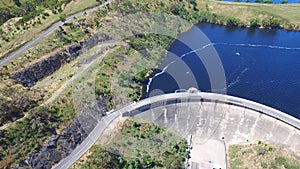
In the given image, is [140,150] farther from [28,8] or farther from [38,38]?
[28,8]

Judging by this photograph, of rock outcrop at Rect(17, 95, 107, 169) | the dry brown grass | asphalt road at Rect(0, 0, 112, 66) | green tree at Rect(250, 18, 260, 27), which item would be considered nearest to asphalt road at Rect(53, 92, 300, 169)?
rock outcrop at Rect(17, 95, 107, 169)

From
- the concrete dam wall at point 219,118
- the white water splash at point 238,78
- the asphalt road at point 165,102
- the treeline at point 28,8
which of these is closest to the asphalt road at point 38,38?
the treeline at point 28,8

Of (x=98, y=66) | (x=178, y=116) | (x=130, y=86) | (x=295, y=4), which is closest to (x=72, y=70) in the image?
(x=98, y=66)

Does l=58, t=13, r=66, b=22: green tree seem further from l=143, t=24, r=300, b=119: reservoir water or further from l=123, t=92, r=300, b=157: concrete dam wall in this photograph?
A: l=123, t=92, r=300, b=157: concrete dam wall

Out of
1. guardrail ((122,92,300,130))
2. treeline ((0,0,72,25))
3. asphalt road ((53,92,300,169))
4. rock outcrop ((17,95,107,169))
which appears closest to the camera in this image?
rock outcrop ((17,95,107,169))

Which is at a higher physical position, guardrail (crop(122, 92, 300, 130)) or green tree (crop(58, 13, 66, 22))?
green tree (crop(58, 13, 66, 22))
